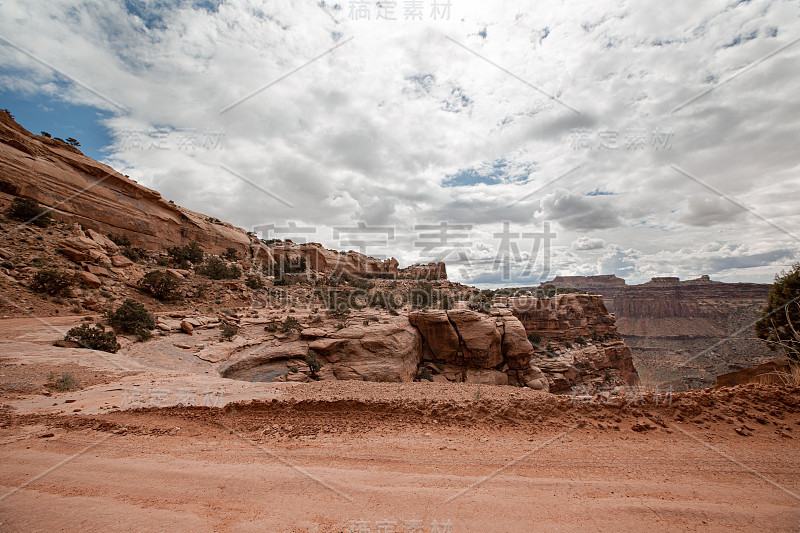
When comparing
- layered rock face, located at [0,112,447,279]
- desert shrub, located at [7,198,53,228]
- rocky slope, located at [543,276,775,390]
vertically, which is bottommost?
rocky slope, located at [543,276,775,390]

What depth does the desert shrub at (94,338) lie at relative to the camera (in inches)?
442

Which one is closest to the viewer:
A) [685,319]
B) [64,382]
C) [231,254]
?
[64,382]

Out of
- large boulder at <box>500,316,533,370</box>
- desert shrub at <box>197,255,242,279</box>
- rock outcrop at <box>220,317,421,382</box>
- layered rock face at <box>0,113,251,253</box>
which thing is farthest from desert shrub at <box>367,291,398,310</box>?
layered rock face at <box>0,113,251,253</box>

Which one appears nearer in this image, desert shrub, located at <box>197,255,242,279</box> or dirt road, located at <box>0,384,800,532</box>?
dirt road, located at <box>0,384,800,532</box>

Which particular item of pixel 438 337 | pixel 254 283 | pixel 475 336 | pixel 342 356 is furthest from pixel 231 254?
pixel 475 336

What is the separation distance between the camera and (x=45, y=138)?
22.9 metres

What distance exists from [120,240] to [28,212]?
18.4 ft

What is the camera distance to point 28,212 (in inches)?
735

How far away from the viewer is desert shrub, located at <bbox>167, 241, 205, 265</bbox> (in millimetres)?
26875

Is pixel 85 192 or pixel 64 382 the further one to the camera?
pixel 85 192

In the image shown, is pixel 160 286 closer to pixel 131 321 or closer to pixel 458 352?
pixel 131 321

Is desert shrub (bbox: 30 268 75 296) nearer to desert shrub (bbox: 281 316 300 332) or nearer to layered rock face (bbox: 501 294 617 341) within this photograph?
desert shrub (bbox: 281 316 300 332)

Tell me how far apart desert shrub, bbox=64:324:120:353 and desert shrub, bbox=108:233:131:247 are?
53.3 feet

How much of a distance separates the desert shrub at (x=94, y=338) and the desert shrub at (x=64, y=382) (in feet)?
12.2
